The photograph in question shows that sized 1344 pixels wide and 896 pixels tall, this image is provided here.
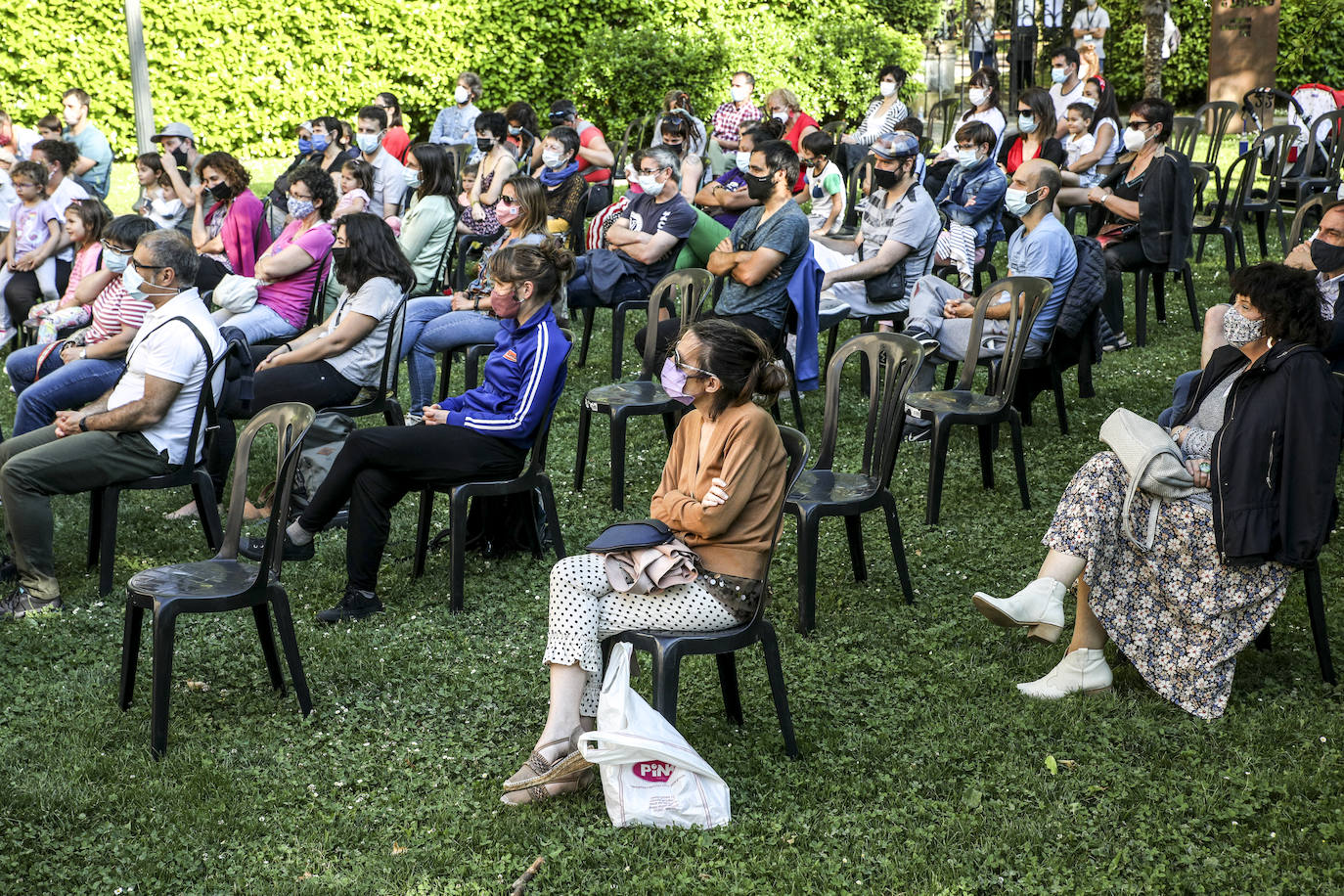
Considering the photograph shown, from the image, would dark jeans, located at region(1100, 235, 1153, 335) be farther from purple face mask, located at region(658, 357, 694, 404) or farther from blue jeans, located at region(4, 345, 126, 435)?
blue jeans, located at region(4, 345, 126, 435)

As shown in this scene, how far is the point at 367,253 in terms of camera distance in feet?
20.1

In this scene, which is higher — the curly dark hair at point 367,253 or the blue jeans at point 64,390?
the curly dark hair at point 367,253

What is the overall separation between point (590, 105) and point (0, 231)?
9547 millimetres

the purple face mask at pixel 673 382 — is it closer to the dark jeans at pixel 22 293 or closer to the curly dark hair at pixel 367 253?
the curly dark hair at pixel 367 253

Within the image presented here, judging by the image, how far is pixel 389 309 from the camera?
6.17 metres

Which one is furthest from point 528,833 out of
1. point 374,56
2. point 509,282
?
point 374,56

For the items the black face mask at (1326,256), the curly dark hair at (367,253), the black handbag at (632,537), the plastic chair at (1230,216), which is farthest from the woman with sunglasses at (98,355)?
the plastic chair at (1230,216)

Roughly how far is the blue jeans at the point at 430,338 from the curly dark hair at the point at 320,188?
29.3 inches

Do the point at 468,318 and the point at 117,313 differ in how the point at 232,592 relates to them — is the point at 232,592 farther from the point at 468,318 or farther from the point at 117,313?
the point at 468,318

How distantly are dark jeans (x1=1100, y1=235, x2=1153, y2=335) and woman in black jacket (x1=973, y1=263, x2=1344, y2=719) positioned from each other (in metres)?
4.02

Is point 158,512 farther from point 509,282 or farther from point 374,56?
point 374,56

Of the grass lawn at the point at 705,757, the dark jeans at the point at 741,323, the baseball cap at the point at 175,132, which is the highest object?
the baseball cap at the point at 175,132

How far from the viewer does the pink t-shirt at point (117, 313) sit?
6133 millimetres

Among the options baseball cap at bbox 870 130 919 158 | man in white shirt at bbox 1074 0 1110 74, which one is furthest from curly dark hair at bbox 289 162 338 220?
man in white shirt at bbox 1074 0 1110 74
